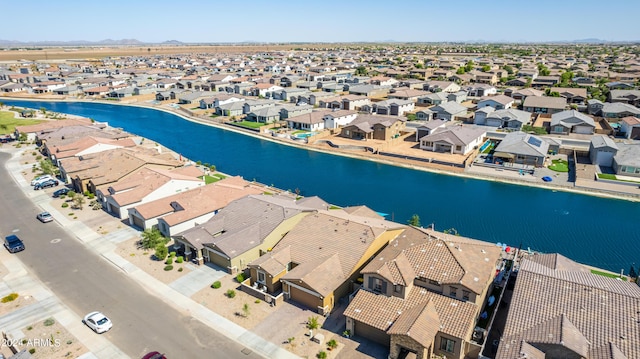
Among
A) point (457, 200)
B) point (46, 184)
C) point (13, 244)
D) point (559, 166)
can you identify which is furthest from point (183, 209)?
point (559, 166)

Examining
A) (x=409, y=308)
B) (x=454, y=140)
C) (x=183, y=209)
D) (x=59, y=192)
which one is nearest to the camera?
(x=409, y=308)

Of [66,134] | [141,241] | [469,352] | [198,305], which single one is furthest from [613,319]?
[66,134]

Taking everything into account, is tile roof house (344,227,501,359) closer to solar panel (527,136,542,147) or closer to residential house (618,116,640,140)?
solar panel (527,136,542,147)

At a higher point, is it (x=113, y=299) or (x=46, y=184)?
(x=46, y=184)

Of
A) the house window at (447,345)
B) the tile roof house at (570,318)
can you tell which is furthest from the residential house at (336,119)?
the house window at (447,345)

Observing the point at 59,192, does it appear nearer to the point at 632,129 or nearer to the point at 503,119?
the point at 503,119

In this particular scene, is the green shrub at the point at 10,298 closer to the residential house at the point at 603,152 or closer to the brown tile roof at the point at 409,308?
the brown tile roof at the point at 409,308

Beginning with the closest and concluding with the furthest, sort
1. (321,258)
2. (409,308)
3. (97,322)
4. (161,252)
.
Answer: (409,308)
(97,322)
(321,258)
(161,252)
